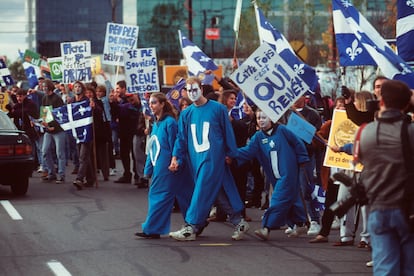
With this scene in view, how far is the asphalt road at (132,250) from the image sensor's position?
9.97 metres

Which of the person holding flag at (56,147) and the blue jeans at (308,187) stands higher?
the blue jeans at (308,187)

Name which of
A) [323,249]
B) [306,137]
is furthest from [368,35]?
[323,249]

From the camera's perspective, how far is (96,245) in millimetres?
11570

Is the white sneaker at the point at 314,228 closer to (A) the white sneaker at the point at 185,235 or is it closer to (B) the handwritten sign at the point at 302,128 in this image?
(A) the white sneaker at the point at 185,235

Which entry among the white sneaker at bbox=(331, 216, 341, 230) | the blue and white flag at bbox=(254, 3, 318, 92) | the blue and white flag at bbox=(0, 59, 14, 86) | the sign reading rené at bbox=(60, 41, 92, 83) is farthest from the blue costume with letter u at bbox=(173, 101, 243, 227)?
the blue and white flag at bbox=(0, 59, 14, 86)

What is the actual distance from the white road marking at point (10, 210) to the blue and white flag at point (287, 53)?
388 cm

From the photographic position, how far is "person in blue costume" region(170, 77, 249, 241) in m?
12.0

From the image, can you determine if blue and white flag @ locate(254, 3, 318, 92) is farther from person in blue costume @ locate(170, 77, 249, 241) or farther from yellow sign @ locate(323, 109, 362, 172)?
person in blue costume @ locate(170, 77, 249, 241)

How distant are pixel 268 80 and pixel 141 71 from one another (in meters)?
7.95

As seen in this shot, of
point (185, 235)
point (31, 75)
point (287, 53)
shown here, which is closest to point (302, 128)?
point (185, 235)

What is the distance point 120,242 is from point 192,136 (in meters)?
1.41

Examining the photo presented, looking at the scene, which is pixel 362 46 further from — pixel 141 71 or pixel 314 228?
pixel 141 71

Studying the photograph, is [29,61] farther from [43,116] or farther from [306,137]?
[306,137]

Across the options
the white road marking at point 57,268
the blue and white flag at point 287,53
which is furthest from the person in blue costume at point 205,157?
the white road marking at point 57,268
